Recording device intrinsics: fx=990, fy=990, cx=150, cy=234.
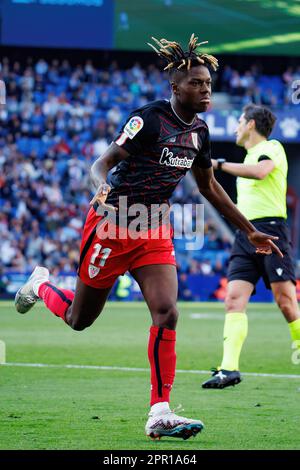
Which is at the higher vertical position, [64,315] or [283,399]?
[64,315]

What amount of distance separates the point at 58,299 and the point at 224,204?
1454 millimetres

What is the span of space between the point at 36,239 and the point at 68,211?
182cm

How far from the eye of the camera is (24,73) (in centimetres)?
3219

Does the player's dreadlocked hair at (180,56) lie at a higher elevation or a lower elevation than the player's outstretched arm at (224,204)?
higher

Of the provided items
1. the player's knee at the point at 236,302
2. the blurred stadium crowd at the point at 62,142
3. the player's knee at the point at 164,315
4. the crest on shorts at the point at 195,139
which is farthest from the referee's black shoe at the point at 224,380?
the blurred stadium crowd at the point at 62,142

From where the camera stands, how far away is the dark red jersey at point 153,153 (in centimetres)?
637

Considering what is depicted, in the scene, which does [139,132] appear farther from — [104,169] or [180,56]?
[180,56]

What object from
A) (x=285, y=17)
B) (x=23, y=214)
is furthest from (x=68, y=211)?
(x=285, y=17)

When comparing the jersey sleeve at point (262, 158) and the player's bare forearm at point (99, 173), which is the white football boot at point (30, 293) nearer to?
the player's bare forearm at point (99, 173)

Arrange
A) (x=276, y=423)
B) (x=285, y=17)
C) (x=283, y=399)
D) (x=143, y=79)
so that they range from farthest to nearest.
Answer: (x=143, y=79)
(x=285, y=17)
(x=283, y=399)
(x=276, y=423)

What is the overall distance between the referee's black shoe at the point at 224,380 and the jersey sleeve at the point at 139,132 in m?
3.12

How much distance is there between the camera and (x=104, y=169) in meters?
6.14

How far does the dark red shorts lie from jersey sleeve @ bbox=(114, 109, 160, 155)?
0.55 m

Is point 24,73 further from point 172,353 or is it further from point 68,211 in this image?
point 172,353
